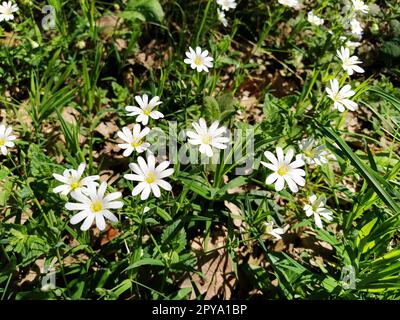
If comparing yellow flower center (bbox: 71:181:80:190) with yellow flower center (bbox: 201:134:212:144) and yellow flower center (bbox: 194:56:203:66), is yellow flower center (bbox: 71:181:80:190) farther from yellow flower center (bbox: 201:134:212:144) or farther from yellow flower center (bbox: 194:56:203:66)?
yellow flower center (bbox: 194:56:203:66)

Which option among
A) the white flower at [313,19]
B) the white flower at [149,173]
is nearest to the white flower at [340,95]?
the white flower at [313,19]

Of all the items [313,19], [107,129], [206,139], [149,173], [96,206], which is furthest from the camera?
[313,19]

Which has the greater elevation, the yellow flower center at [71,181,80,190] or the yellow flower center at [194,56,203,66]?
the yellow flower center at [194,56,203,66]

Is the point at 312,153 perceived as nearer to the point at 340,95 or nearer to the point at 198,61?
the point at 340,95

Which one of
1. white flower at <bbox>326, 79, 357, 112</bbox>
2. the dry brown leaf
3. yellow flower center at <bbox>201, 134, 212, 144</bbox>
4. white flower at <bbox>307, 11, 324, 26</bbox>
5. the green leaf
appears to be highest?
white flower at <bbox>307, 11, 324, 26</bbox>

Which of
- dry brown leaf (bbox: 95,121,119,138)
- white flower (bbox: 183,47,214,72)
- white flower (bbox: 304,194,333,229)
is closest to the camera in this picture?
white flower (bbox: 304,194,333,229)

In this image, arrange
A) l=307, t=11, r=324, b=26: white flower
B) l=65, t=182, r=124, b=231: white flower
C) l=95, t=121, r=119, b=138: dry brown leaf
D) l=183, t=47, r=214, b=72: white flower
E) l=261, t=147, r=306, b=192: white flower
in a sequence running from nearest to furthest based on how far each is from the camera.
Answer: l=65, t=182, r=124, b=231: white flower, l=261, t=147, r=306, b=192: white flower, l=183, t=47, r=214, b=72: white flower, l=95, t=121, r=119, b=138: dry brown leaf, l=307, t=11, r=324, b=26: white flower

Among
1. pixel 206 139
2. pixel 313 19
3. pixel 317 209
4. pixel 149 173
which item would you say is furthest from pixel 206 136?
pixel 313 19

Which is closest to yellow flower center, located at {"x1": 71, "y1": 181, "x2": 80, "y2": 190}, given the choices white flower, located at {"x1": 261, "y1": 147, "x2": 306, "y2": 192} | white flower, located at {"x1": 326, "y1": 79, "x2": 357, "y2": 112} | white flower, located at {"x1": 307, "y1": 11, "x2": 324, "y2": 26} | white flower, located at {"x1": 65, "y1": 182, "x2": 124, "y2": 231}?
white flower, located at {"x1": 65, "y1": 182, "x2": 124, "y2": 231}

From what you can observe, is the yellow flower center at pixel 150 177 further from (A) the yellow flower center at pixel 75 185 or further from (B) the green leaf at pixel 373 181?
(B) the green leaf at pixel 373 181

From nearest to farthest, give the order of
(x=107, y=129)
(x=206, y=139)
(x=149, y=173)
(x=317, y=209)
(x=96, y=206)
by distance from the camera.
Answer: (x=96, y=206) → (x=149, y=173) → (x=206, y=139) → (x=317, y=209) → (x=107, y=129)

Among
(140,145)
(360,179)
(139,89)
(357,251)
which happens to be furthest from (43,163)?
(360,179)

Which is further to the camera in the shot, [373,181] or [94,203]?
[373,181]
